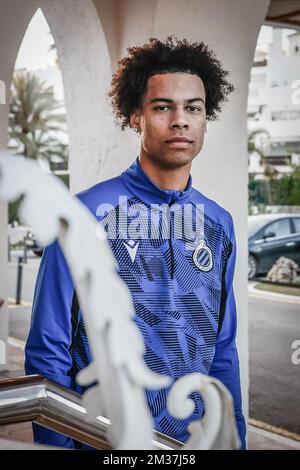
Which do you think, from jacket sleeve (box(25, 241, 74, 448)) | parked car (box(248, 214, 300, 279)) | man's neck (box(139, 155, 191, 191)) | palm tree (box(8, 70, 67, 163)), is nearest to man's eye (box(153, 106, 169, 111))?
man's neck (box(139, 155, 191, 191))

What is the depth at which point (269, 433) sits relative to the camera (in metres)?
4.17

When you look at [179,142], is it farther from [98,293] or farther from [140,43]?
[98,293]

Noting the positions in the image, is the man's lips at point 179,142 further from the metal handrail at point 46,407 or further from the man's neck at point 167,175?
the metal handrail at point 46,407

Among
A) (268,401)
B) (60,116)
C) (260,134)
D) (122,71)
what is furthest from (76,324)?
(60,116)

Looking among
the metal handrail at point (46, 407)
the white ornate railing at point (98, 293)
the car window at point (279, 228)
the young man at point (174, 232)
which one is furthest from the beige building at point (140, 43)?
→ the car window at point (279, 228)

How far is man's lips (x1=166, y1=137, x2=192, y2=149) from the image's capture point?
2871 mm

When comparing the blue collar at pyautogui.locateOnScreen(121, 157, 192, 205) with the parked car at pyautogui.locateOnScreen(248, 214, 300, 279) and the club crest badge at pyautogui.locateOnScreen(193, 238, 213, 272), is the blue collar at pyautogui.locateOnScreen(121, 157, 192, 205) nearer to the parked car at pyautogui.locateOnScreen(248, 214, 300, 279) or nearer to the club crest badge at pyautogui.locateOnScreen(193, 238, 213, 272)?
the club crest badge at pyautogui.locateOnScreen(193, 238, 213, 272)

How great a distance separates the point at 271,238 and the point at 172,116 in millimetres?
8445

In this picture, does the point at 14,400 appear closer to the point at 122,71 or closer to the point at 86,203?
the point at 86,203

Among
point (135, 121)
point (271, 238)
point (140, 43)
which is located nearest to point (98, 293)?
point (135, 121)

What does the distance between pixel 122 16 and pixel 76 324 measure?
1.65m

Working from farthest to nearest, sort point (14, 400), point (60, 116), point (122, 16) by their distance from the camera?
point (60, 116) < point (122, 16) < point (14, 400)

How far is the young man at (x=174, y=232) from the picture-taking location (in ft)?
8.87

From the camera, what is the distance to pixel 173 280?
2723mm
